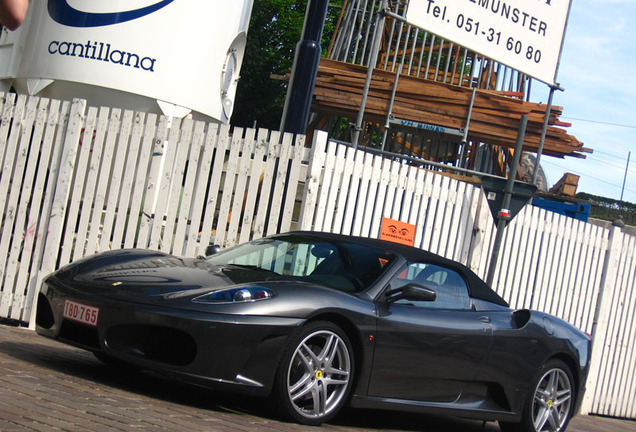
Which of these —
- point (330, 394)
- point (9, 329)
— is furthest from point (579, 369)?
point (9, 329)

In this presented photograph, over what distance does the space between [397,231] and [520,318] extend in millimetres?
2657

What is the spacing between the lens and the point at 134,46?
43.2 feet

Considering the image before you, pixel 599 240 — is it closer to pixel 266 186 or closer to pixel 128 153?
pixel 266 186

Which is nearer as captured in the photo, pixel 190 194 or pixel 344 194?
pixel 190 194

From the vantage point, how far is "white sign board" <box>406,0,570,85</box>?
10.5 meters

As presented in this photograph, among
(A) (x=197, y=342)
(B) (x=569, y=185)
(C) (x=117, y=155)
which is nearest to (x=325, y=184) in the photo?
(C) (x=117, y=155)

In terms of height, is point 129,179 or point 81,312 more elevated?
point 129,179

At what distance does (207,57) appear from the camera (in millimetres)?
14180

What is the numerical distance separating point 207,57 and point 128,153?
556 centimetres

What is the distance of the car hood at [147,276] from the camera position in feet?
18.6

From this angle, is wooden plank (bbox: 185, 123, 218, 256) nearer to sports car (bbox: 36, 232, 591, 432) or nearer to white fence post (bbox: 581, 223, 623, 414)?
sports car (bbox: 36, 232, 591, 432)

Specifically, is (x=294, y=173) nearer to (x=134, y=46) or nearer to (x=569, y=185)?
(x=134, y=46)

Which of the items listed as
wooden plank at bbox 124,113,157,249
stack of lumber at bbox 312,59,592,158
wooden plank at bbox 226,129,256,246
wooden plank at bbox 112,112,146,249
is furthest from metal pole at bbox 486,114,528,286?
stack of lumber at bbox 312,59,592,158

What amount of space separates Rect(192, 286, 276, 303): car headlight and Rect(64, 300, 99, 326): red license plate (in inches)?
27.6
